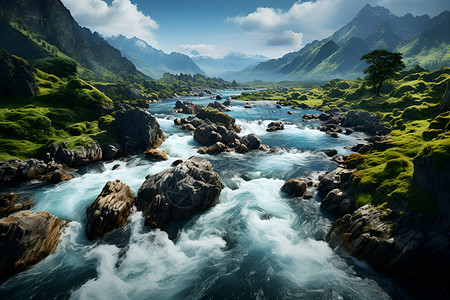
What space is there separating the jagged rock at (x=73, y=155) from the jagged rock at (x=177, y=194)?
1664cm

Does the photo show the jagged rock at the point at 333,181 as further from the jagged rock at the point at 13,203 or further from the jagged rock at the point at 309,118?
the jagged rock at the point at 309,118

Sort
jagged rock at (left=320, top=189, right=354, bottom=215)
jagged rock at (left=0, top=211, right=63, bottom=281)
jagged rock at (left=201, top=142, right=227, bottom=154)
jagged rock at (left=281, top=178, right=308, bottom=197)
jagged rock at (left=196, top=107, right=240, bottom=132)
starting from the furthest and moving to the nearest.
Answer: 1. jagged rock at (left=196, top=107, right=240, bottom=132)
2. jagged rock at (left=201, top=142, right=227, bottom=154)
3. jagged rock at (left=281, top=178, right=308, bottom=197)
4. jagged rock at (left=320, top=189, right=354, bottom=215)
5. jagged rock at (left=0, top=211, right=63, bottom=281)

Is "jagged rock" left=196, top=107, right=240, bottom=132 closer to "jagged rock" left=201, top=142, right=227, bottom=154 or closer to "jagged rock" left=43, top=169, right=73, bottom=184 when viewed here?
"jagged rock" left=201, top=142, right=227, bottom=154

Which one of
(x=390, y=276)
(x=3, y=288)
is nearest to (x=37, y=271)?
(x=3, y=288)

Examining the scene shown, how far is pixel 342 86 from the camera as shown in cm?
13288

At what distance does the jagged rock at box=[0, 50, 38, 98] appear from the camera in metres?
43.2

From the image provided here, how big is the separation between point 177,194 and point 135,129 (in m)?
24.8

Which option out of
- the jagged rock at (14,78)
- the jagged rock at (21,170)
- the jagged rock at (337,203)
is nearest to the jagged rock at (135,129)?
the jagged rock at (21,170)

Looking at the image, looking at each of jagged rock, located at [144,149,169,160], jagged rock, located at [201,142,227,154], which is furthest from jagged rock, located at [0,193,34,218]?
jagged rock, located at [201,142,227,154]

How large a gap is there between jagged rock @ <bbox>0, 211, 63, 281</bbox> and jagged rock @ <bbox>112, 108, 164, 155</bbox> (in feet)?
74.8

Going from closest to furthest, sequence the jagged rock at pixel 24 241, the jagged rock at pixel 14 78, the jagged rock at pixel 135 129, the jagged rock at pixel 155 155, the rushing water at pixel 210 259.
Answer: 1. the rushing water at pixel 210 259
2. the jagged rock at pixel 24 241
3. the jagged rock at pixel 155 155
4. the jagged rock at pixel 135 129
5. the jagged rock at pixel 14 78

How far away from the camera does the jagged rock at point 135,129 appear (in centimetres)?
3916

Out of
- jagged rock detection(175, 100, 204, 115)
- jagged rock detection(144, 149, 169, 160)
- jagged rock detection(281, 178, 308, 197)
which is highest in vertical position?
jagged rock detection(175, 100, 204, 115)

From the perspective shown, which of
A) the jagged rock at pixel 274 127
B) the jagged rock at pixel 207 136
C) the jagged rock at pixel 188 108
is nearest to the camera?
the jagged rock at pixel 207 136
